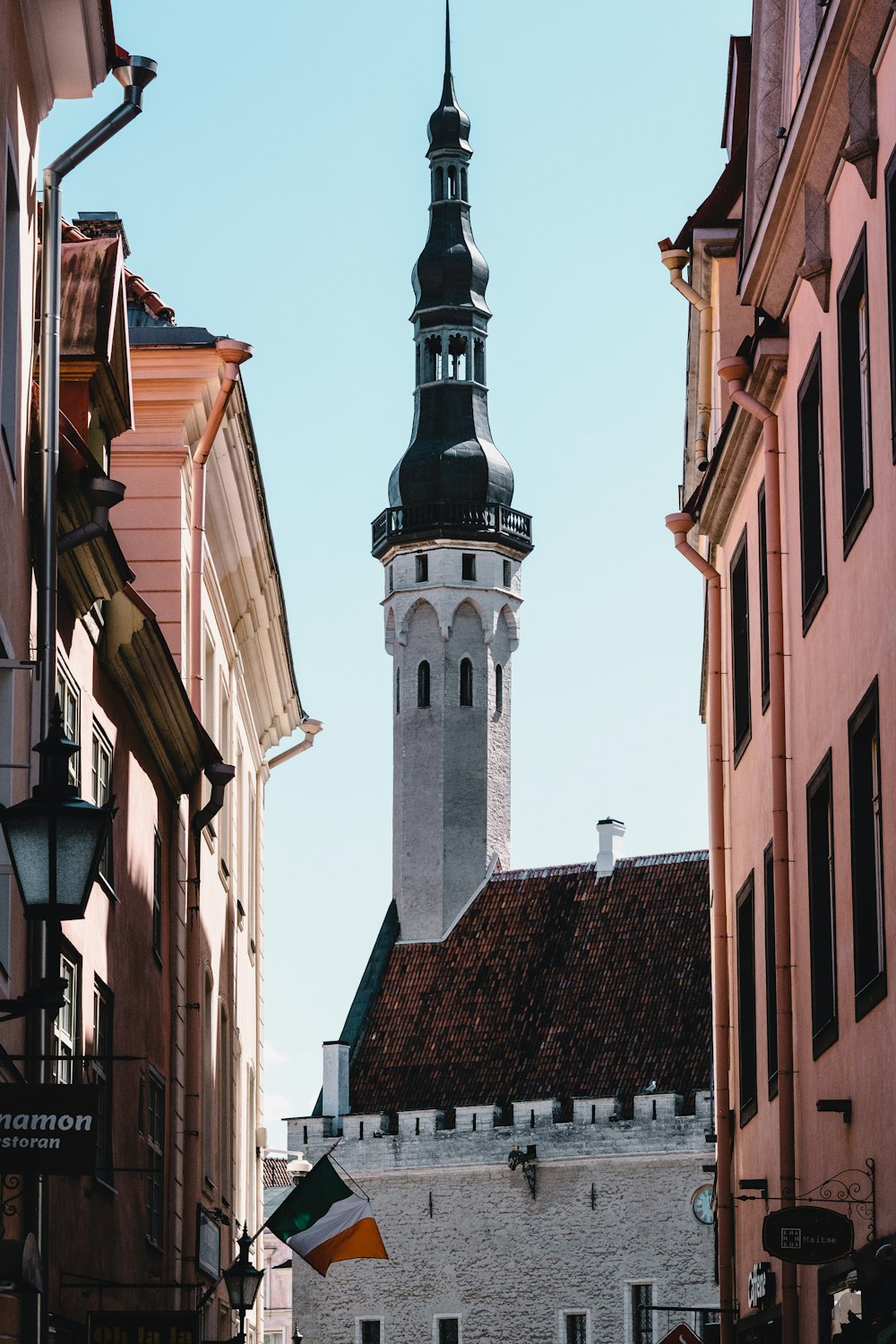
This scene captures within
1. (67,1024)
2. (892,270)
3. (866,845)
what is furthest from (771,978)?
(892,270)

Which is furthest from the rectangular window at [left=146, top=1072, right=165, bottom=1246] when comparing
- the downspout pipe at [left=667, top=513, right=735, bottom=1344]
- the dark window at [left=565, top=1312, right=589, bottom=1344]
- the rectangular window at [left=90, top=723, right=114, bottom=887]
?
the dark window at [left=565, top=1312, right=589, bottom=1344]

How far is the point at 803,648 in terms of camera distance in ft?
45.3

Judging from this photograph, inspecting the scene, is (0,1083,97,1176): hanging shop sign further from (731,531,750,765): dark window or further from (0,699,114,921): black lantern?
(731,531,750,765): dark window

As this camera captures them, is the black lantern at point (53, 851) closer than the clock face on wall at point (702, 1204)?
Yes

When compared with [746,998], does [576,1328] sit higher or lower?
lower

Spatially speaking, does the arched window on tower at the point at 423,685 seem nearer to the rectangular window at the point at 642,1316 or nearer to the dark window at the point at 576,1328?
the dark window at the point at 576,1328

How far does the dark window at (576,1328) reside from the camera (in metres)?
46.2

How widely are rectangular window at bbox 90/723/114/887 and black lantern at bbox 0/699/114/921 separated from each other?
5.68m

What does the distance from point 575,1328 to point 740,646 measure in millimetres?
31513

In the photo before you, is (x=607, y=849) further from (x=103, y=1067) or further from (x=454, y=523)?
(x=103, y=1067)

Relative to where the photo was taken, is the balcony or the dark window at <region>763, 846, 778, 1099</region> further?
the balcony

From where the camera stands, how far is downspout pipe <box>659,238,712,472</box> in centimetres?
1884

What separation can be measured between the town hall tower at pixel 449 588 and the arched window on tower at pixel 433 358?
4 centimetres

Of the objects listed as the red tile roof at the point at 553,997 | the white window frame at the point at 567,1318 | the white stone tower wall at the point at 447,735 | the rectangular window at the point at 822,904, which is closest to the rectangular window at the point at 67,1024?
the rectangular window at the point at 822,904
